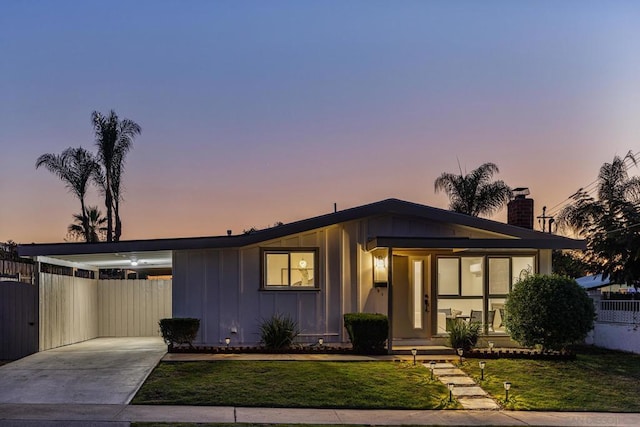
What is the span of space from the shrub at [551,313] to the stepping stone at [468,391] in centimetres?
288

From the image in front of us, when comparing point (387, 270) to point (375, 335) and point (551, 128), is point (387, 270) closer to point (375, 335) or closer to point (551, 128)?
point (375, 335)

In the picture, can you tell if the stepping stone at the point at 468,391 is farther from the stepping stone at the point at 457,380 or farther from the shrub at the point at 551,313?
the shrub at the point at 551,313

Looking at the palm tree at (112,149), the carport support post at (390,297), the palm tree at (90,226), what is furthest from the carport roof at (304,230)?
the palm tree at (90,226)

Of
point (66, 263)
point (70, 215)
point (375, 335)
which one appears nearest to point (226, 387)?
point (375, 335)

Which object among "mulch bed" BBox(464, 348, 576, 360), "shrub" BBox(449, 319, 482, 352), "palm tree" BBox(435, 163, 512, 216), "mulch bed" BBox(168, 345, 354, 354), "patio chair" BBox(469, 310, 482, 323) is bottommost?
"mulch bed" BBox(464, 348, 576, 360)

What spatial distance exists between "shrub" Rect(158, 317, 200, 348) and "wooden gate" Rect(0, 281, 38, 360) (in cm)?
281

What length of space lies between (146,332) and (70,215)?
11.7 metres

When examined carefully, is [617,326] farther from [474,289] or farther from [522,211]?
[474,289]

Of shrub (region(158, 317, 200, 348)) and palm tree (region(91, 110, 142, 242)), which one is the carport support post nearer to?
shrub (region(158, 317, 200, 348))

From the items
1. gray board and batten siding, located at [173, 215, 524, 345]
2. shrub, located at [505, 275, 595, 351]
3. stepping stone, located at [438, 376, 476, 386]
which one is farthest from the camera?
gray board and batten siding, located at [173, 215, 524, 345]

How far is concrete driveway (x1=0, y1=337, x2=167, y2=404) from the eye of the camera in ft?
31.9

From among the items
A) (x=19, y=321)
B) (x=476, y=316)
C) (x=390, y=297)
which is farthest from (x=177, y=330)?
(x=476, y=316)

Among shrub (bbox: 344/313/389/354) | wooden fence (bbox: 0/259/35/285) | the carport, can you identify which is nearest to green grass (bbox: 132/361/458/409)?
shrub (bbox: 344/313/389/354)

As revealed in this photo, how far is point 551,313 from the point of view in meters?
13.1
